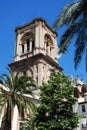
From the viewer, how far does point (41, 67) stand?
60.3 metres

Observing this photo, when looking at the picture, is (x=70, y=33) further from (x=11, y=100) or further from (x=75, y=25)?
(x=11, y=100)

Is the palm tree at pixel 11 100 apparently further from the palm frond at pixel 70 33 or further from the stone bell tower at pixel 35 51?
the stone bell tower at pixel 35 51

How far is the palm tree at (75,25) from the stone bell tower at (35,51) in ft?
132

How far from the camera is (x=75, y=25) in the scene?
17.9 metres

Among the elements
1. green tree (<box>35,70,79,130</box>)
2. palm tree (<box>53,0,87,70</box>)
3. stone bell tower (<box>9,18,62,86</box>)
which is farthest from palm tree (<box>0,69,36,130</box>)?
stone bell tower (<box>9,18,62,86</box>)

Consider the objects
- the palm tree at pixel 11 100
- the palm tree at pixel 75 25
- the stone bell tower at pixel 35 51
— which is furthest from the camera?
the stone bell tower at pixel 35 51

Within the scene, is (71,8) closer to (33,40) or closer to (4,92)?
(4,92)

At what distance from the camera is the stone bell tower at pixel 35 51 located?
6118cm

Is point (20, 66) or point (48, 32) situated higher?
point (48, 32)

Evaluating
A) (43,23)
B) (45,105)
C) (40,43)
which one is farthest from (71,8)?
(43,23)

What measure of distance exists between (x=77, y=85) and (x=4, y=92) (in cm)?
4417

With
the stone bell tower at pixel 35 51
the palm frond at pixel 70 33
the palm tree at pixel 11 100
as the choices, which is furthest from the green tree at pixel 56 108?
the stone bell tower at pixel 35 51

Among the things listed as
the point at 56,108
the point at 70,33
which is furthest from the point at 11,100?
the point at 70,33

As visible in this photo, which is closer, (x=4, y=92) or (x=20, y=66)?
(x=4, y=92)
